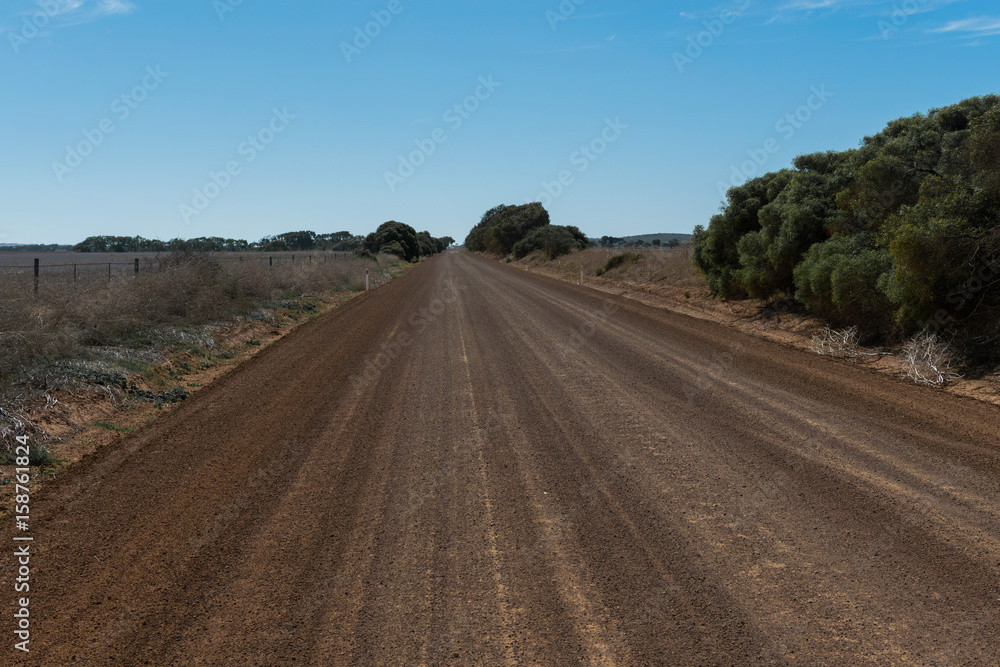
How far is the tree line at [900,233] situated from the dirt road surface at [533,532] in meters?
1.91

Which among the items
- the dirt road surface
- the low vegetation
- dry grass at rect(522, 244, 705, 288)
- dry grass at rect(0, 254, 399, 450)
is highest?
the low vegetation

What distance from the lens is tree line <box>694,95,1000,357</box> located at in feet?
32.0

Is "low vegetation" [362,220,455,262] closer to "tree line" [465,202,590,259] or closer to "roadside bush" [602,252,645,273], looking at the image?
"tree line" [465,202,590,259]

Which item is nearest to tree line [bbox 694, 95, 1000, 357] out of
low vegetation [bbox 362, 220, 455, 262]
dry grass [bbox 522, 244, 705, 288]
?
dry grass [bbox 522, 244, 705, 288]

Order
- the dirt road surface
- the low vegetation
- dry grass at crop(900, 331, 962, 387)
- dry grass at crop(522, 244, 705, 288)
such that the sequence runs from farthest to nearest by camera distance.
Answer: the low vegetation → dry grass at crop(522, 244, 705, 288) → dry grass at crop(900, 331, 962, 387) → the dirt road surface

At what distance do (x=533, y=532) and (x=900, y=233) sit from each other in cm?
858

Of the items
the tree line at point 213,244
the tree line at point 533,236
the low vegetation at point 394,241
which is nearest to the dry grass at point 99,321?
the tree line at point 213,244

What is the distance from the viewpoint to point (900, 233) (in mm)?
10188

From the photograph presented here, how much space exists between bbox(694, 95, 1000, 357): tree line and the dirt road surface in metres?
1.91

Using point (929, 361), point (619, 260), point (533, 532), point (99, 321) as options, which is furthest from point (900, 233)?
point (619, 260)

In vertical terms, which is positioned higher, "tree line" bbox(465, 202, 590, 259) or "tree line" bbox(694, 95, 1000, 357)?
"tree line" bbox(465, 202, 590, 259)

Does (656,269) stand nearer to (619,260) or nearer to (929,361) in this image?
(619,260)

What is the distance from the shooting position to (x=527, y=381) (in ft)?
33.7

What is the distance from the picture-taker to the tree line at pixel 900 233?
976cm
